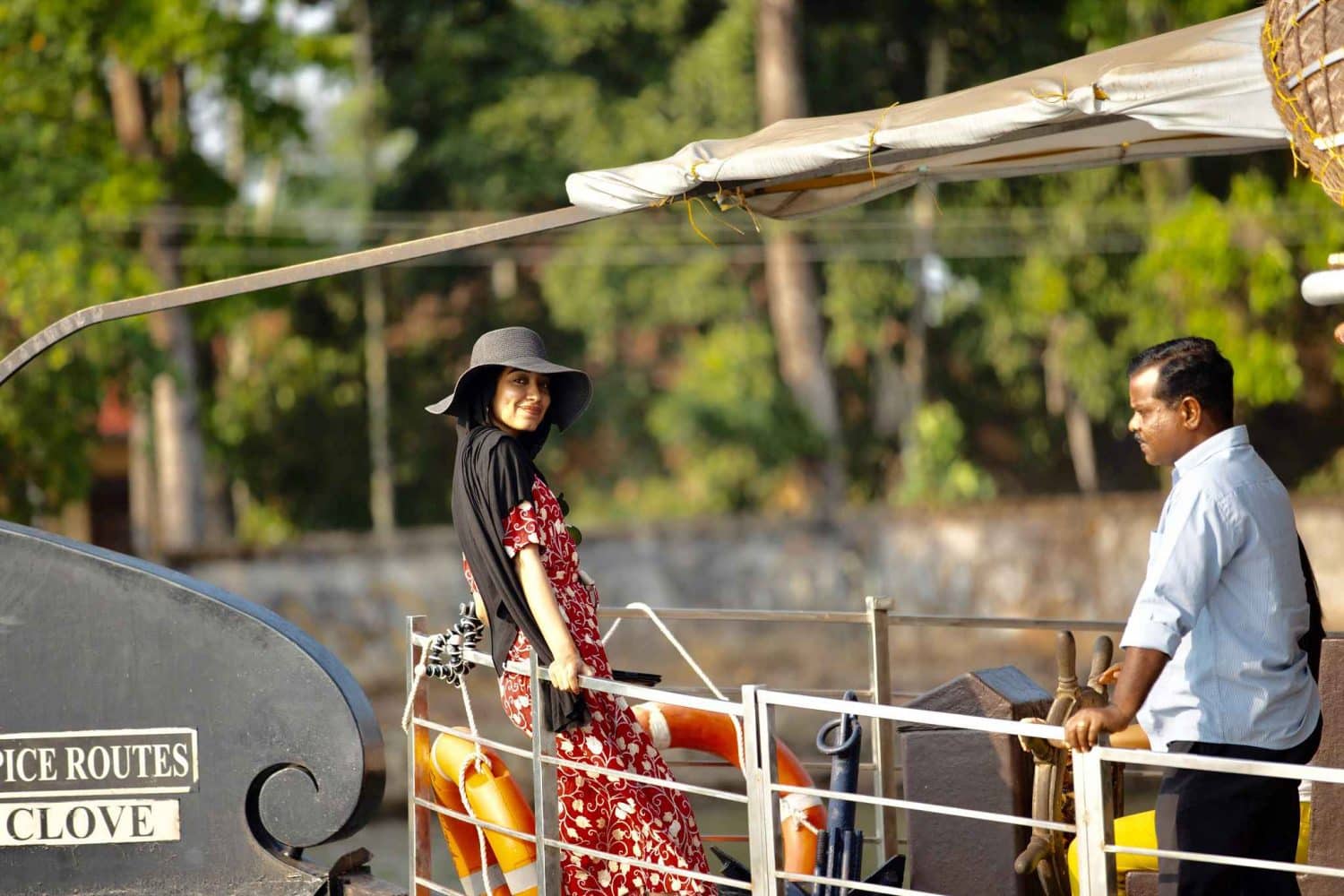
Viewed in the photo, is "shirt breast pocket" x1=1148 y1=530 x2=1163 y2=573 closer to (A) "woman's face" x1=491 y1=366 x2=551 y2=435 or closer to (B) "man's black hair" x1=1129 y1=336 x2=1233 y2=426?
(B) "man's black hair" x1=1129 y1=336 x2=1233 y2=426

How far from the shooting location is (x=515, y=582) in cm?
390

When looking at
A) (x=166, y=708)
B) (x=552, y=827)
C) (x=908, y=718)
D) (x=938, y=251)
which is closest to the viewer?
(x=908, y=718)

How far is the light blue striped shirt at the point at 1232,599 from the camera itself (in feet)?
10.0

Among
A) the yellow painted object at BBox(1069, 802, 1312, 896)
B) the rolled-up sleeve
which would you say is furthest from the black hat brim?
the yellow painted object at BBox(1069, 802, 1312, 896)

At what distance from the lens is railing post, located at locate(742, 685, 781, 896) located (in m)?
3.42

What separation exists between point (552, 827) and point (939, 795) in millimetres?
920

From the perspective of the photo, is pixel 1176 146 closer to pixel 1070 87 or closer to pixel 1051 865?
pixel 1070 87

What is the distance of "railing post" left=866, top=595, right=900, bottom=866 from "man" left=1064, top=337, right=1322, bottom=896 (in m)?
1.62

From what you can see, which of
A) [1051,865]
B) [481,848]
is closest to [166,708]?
[481,848]

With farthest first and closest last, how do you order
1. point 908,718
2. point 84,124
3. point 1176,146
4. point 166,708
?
1. point 84,124
2. point 1176,146
3. point 166,708
4. point 908,718

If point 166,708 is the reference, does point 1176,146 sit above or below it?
above

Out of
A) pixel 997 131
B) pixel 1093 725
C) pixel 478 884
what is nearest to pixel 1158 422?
pixel 1093 725

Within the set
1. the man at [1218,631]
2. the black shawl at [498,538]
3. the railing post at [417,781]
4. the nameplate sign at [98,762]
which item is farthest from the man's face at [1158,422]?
the nameplate sign at [98,762]

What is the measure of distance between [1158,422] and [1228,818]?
0.72 m
